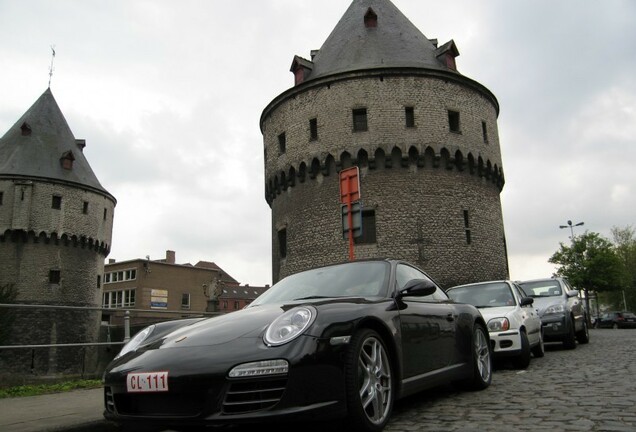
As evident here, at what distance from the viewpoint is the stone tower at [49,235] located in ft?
112

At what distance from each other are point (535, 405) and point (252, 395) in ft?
9.54

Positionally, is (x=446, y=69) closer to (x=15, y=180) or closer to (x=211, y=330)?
(x=211, y=330)

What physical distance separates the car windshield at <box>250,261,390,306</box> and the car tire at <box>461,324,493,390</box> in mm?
1748

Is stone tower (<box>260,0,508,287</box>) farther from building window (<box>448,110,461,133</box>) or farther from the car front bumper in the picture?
the car front bumper

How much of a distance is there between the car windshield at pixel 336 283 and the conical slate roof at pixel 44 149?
35374mm

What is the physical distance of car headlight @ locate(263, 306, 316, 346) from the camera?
3438 millimetres

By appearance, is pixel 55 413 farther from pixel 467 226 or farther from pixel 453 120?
pixel 453 120

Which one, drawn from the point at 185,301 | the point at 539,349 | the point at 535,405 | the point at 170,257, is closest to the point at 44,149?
the point at 539,349

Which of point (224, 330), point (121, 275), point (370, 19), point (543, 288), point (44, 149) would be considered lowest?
point (224, 330)

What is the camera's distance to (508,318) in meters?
8.41

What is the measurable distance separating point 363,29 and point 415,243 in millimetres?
11389

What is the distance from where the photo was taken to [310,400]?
129 inches

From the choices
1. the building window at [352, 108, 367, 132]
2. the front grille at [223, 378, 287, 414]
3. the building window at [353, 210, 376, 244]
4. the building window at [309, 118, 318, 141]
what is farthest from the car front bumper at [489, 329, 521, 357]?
the building window at [309, 118, 318, 141]

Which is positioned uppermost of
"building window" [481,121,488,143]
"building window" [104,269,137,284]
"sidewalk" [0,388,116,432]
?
"building window" [481,121,488,143]
